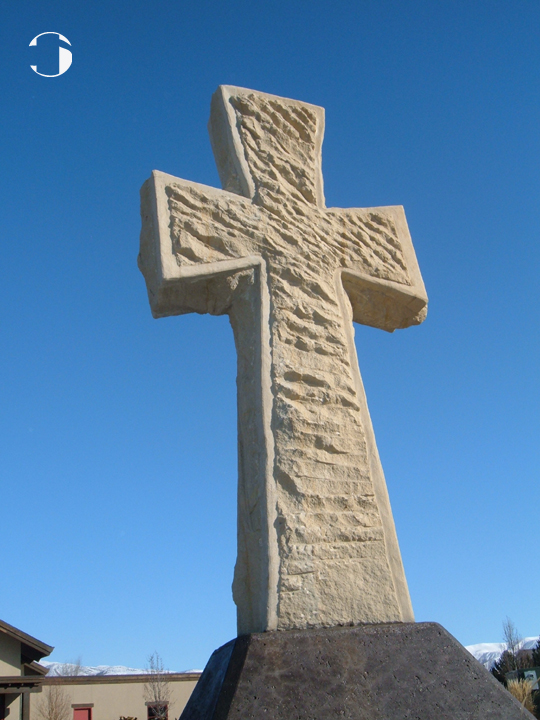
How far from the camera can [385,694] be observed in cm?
226

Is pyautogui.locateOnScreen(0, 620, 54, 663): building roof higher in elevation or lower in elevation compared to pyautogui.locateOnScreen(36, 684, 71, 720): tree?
higher

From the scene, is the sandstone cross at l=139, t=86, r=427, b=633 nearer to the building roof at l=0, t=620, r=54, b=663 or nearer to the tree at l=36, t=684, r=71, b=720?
the building roof at l=0, t=620, r=54, b=663

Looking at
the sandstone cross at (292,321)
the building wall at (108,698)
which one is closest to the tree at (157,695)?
the building wall at (108,698)

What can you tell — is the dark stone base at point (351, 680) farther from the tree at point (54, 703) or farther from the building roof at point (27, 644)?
the tree at point (54, 703)

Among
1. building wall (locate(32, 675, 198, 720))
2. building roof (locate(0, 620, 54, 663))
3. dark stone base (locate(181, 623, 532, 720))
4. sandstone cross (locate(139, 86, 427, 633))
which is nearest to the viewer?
dark stone base (locate(181, 623, 532, 720))

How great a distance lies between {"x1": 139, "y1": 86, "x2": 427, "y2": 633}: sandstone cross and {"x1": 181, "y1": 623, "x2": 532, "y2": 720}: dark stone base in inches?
5.3

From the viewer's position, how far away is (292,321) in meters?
3.21

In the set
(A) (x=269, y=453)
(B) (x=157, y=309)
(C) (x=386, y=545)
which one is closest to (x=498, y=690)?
(C) (x=386, y=545)

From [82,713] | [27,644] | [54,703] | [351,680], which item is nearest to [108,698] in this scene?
[82,713]

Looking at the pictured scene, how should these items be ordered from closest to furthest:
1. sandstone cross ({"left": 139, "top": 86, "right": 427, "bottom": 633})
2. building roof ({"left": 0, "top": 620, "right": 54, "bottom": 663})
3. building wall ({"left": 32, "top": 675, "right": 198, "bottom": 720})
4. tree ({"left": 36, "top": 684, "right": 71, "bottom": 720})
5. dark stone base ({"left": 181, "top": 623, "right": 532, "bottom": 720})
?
dark stone base ({"left": 181, "top": 623, "right": 532, "bottom": 720}) → sandstone cross ({"left": 139, "top": 86, "right": 427, "bottom": 633}) → building roof ({"left": 0, "top": 620, "right": 54, "bottom": 663}) → tree ({"left": 36, "top": 684, "right": 71, "bottom": 720}) → building wall ({"left": 32, "top": 675, "right": 198, "bottom": 720})

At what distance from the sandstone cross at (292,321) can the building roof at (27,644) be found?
14.9 m

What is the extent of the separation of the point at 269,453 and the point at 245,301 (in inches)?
34.8

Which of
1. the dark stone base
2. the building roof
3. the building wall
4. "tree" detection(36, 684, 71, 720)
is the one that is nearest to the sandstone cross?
the dark stone base

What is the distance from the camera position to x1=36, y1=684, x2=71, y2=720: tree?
19516 millimetres
